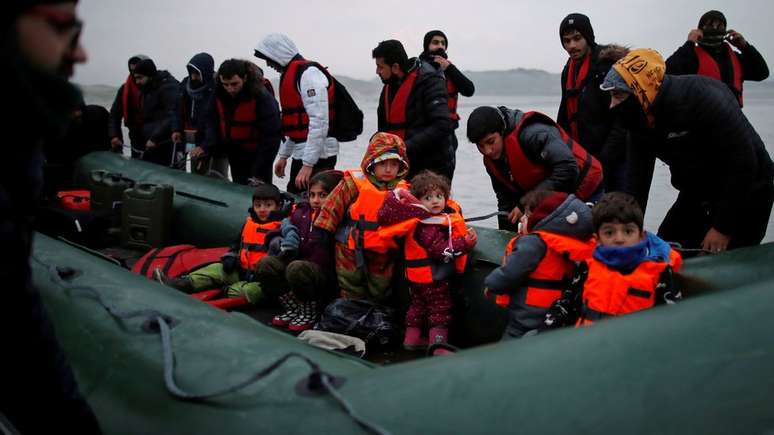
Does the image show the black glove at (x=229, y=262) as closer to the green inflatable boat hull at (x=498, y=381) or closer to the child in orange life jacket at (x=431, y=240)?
the child in orange life jacket at (x=431, y=240)

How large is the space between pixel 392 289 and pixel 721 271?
1124 millimetres

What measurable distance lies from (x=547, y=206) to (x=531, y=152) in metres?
0.45

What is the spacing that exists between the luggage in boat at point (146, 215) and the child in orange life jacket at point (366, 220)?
1.30 metres

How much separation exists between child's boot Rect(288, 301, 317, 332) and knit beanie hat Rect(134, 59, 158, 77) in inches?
98.7

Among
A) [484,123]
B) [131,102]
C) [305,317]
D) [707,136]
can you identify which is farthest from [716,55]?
[131,102]

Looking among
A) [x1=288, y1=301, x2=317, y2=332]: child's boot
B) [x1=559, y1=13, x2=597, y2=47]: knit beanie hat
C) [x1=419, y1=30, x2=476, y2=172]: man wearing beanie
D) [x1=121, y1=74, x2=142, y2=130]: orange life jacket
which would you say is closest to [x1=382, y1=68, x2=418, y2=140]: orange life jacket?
[x1=419, y1=30, x2=476, y2=172]: man wearing beanie

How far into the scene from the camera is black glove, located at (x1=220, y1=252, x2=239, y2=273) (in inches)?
116

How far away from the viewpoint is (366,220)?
8.00ft

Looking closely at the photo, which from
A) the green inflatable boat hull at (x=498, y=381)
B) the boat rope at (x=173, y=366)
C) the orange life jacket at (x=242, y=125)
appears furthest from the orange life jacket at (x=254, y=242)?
the green inflatable boat hull at (x=498, y=381)

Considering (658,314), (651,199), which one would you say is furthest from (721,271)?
(651,199)

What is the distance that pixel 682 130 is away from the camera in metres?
2.08

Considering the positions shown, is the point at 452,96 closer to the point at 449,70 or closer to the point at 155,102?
the point at 449,70

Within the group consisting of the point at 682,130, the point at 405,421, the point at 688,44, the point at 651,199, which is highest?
the point at 688,44

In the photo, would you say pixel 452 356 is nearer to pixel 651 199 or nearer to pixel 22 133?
pixel 22 133
